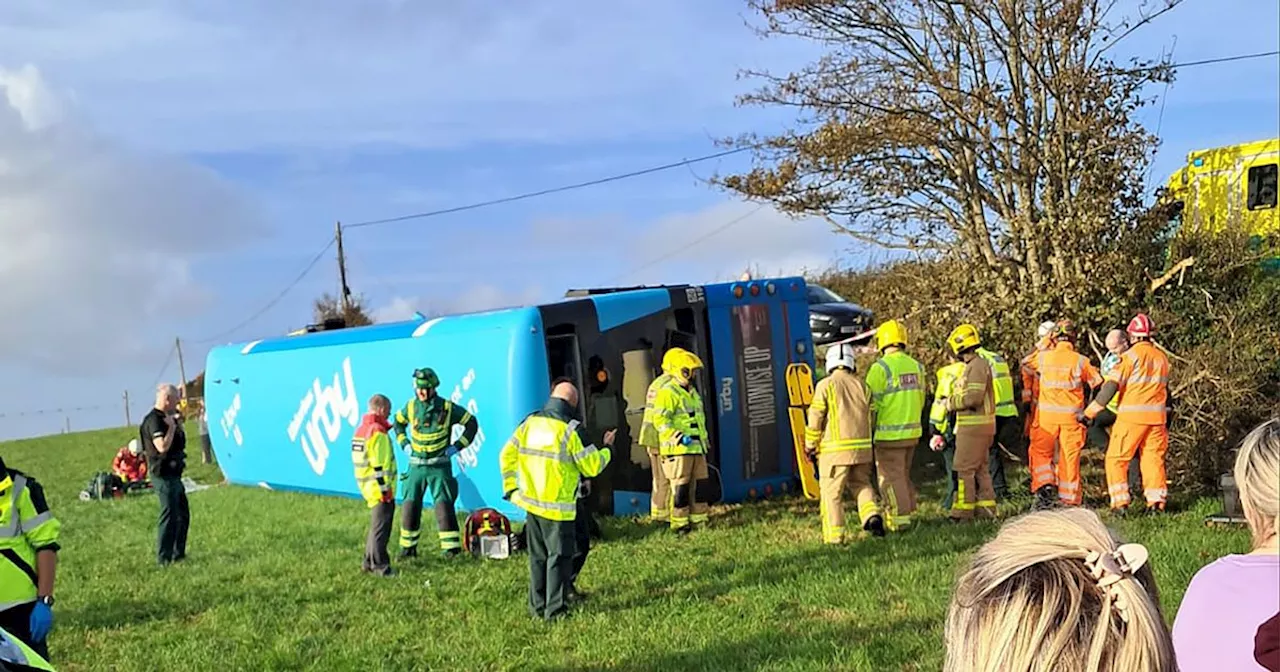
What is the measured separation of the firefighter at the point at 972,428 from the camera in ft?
29.5

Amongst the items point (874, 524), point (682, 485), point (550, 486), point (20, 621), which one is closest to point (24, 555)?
point (20, 621)

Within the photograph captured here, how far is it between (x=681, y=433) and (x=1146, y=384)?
4.16m

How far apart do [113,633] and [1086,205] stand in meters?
10.3

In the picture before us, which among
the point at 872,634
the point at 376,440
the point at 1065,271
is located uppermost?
the point at 1065,271

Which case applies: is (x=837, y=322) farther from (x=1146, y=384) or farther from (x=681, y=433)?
(x=1146, y=384)

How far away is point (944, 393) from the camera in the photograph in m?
9.38

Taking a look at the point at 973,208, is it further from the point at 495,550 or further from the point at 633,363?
the point at 495,550

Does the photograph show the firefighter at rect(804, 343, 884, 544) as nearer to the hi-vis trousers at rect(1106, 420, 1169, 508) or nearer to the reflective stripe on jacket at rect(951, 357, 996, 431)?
the reflective stripe on jacket at rect(951, 357, 996, 431)

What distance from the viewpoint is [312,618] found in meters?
7.61

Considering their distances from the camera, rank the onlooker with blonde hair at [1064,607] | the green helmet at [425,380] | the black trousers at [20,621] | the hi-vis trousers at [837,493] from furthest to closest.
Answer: the green helmet at [425,380], the hi-vis trousers at [837,493], the black trousers at [20,621], the onlooker with blonde hair at [1064,607]

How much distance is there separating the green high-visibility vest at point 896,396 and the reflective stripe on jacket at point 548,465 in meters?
3.08

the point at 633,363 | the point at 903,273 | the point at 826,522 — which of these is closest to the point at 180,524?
the point at 633,363

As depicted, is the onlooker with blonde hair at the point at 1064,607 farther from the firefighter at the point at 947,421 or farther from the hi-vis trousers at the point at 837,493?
the firefighter at the point at 947,421

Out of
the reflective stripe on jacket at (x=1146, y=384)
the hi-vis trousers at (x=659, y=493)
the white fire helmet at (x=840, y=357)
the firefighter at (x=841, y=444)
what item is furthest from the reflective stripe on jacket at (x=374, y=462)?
the reflective stripe on jacket at (x=1146, y=384)
